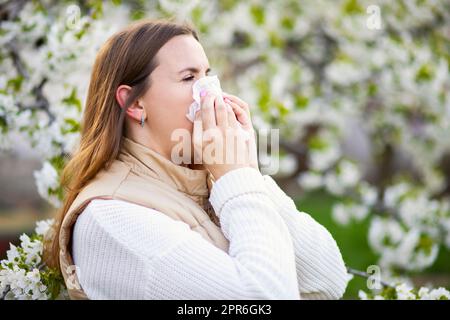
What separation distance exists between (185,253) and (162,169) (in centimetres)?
34

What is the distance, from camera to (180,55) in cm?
191

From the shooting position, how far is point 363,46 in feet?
15.0

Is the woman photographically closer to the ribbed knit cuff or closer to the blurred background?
the ribbed knit cuff

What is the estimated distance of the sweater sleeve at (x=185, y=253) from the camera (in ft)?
5.24

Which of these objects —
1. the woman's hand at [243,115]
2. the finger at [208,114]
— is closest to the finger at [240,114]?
the woman's hand at [243,115]

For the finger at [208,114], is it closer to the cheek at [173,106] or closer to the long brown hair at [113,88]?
the cheek at [173,106]

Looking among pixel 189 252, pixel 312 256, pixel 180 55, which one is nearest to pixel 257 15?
pixel 180 55

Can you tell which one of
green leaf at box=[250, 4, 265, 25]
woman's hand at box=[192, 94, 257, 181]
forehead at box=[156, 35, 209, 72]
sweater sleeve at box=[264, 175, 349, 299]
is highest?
green leaf at box=[250, 4, 265, 25]

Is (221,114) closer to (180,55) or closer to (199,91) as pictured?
(199,91)

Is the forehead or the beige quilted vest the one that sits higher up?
the forehead

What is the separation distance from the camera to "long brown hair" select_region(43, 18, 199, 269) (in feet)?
6.20

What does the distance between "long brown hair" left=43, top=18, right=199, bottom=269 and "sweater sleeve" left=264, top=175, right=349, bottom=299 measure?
0.49m

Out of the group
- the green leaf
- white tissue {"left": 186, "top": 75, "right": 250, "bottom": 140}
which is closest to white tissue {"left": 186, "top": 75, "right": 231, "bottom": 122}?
white tissue {"left": 186, "top": 75, "right": 250, "bottom": 140}

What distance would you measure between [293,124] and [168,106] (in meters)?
2.46
